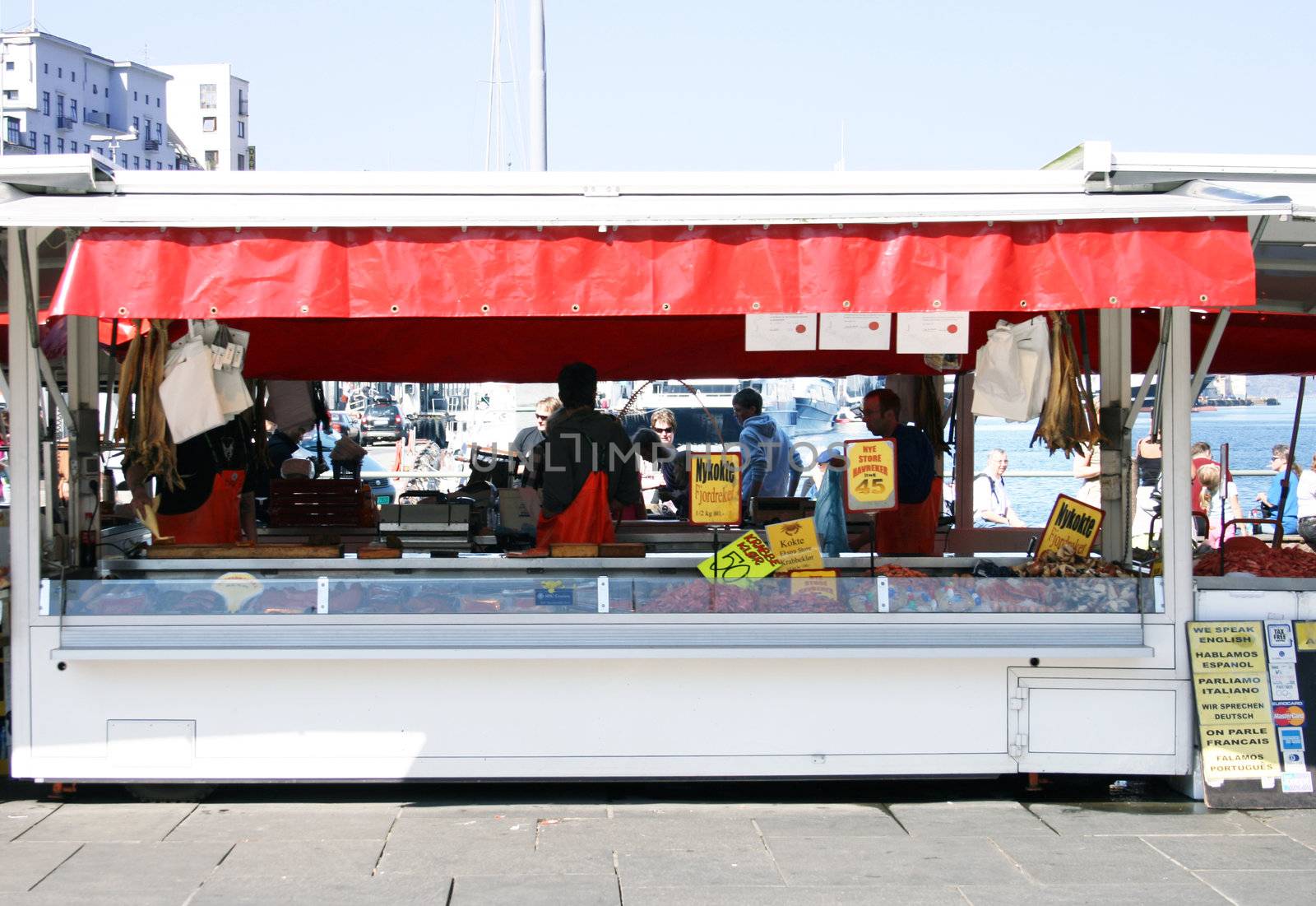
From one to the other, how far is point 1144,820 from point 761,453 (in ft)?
14.8

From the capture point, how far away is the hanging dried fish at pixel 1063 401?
17.5ft

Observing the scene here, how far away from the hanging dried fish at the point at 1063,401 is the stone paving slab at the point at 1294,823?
64.3 inches

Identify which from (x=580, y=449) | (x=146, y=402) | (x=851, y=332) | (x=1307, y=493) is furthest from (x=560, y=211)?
(x=1307, y=493)

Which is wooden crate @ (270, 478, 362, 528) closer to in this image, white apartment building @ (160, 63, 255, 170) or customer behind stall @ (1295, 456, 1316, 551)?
customer behind stall @ (1295, 456, 1316, 551)

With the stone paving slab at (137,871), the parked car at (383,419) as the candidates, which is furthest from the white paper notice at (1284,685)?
the parked car at (383,419)

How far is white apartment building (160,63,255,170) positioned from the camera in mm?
106562

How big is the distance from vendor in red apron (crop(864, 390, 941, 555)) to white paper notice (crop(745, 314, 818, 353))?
5.34ft

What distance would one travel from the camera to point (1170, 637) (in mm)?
5195

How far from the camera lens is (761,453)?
359 inches

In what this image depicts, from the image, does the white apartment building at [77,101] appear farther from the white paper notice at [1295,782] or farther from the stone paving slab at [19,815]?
the white paper notice at [1295,782]

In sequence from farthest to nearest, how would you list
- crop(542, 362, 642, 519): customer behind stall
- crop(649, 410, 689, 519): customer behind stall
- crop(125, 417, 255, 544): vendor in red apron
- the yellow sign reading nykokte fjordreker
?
crop(649, 410, 689, 519): customer behind stall
crop(125, 417, 255, 544): vendor in red apron
crop(542, 362, 642, 519): customer behind stall
the yellow sign reading nykokte fjordreker

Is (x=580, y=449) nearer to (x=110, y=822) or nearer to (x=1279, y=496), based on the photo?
(x=110, y=822)

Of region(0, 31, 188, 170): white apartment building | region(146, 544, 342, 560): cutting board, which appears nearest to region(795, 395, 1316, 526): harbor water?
region(146, 544, 342, 560): cutting board

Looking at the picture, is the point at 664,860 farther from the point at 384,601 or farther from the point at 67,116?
the point at 67,116
